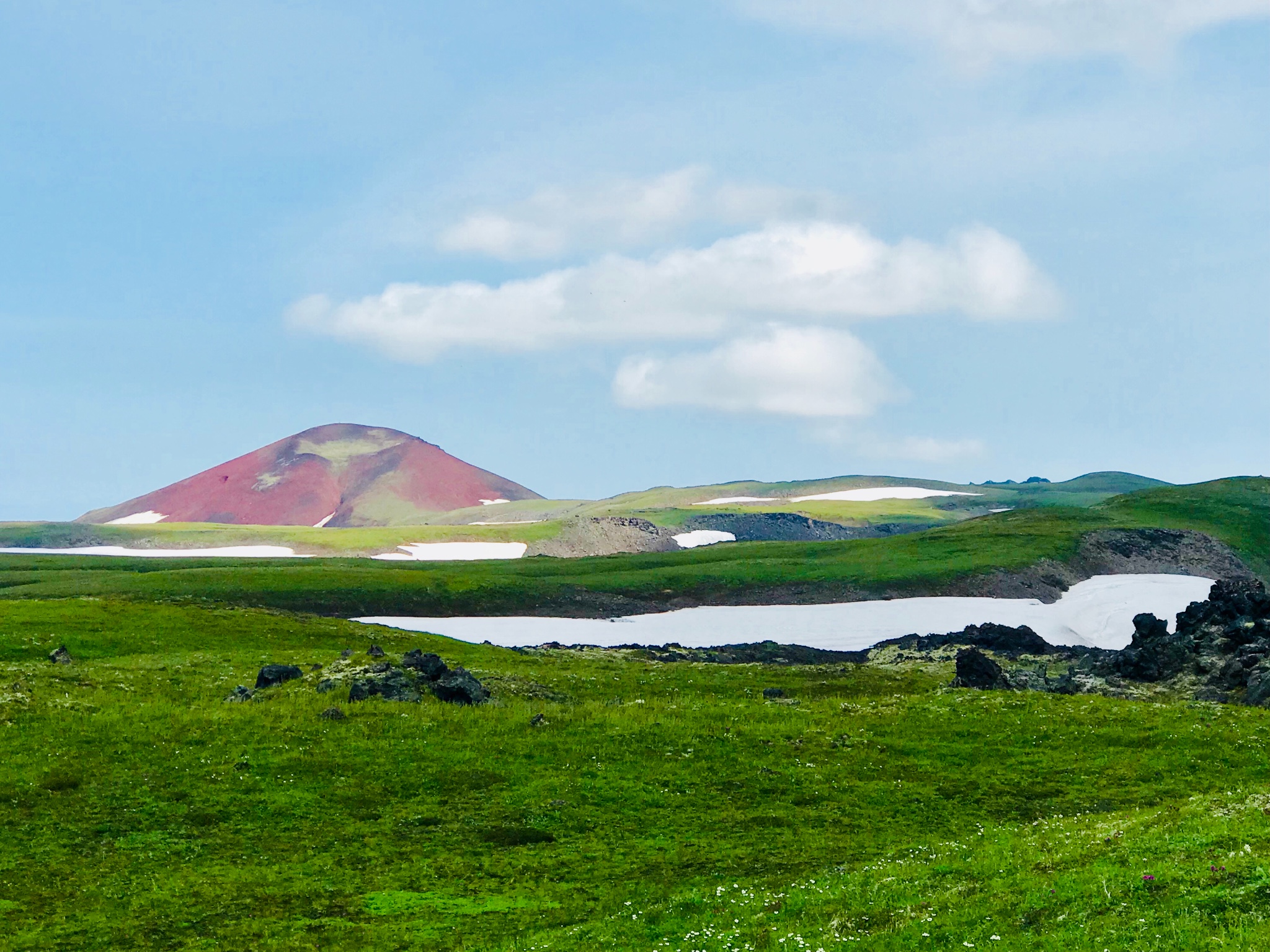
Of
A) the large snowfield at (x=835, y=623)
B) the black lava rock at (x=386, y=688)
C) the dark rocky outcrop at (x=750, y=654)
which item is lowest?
the dark rocky outcrop at (x=750, y=654)

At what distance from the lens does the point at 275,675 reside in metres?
51.2

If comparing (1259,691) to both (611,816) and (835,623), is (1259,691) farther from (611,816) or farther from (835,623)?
(835,623)

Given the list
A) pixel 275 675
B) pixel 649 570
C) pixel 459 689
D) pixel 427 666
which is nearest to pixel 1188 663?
pixel 459 689

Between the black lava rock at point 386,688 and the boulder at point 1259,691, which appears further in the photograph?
the boulder at point 1259,691

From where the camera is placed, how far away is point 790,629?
355ft

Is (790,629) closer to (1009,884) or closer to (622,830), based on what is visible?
(622,830)

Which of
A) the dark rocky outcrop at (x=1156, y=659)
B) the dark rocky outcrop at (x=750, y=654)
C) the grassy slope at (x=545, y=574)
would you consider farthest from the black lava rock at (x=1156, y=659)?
the grassy slope at (x=545, y=574)

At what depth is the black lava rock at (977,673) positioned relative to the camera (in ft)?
200

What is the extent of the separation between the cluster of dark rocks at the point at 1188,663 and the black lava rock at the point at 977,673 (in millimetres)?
42

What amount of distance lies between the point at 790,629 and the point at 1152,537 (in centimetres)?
8064

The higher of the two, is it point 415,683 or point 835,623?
point 415,683

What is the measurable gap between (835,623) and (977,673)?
46.9 m

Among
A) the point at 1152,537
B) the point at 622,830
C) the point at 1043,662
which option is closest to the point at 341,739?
the point at 622,830

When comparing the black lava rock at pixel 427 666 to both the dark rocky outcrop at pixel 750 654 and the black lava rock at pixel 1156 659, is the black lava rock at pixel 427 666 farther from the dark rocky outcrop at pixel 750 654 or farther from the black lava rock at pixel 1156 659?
the black lava rock at pixel 1156 659
